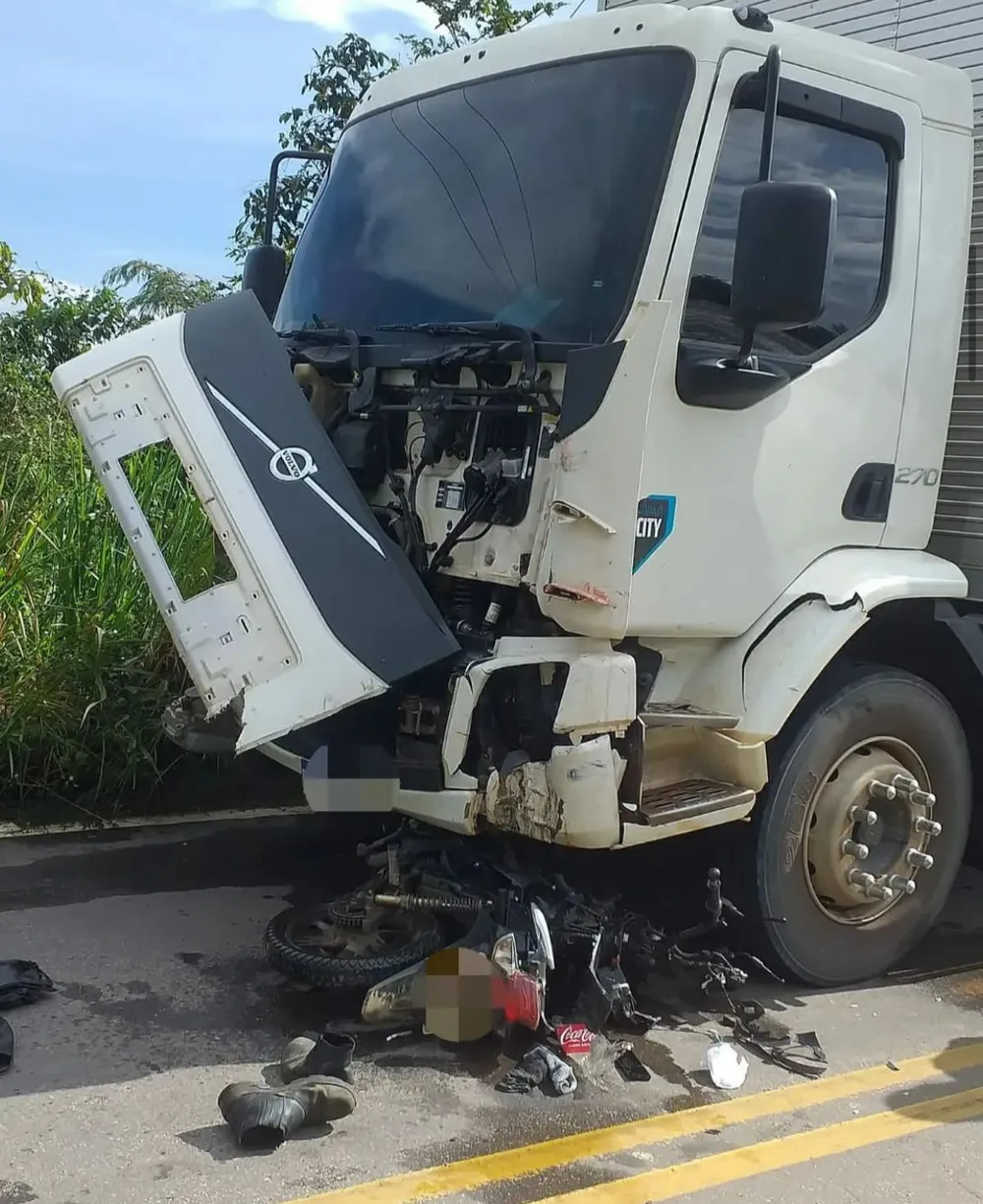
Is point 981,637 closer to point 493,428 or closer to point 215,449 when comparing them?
point 493,428

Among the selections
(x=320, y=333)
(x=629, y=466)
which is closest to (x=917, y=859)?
(x=629, y=466)

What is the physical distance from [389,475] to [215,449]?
23.0 inches

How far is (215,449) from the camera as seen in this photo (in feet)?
12.0

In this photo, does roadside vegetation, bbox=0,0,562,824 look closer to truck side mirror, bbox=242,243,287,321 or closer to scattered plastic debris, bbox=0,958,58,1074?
truck side mirror, bbox=242,243,287,321

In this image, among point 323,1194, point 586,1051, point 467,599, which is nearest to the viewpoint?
point 323,1194

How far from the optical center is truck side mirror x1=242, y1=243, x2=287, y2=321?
17.1 feet

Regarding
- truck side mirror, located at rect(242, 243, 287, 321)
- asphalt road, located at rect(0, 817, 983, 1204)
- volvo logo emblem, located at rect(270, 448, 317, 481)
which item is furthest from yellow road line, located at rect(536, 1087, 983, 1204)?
truck side mirror, located at rect(242, 243, 287, 321)

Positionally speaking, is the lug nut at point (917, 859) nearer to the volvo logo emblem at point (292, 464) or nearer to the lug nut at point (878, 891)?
the lug nut at point (878, 891)

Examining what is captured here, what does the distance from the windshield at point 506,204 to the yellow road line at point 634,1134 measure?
2.15 meters

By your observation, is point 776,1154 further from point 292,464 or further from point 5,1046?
point 292,464

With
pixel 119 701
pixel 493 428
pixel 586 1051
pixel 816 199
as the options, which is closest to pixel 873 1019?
pixel 586 1051

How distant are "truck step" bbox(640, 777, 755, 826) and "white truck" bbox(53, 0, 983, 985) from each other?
0.01 meters

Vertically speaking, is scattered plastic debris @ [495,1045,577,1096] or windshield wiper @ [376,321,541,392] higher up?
windshield wiper @ [376,321,541,392]

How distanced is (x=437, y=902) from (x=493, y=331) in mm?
1737
